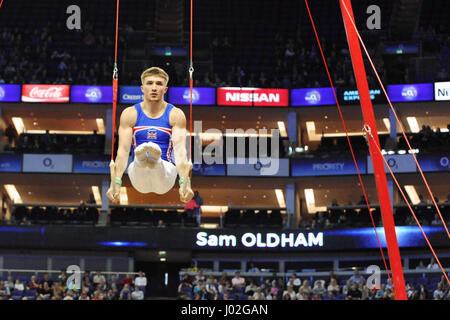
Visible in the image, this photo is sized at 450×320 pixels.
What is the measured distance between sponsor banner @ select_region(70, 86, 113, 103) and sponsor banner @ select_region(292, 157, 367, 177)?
31.9 feet

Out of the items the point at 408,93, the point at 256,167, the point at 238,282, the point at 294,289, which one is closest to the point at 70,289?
the point at 238,282

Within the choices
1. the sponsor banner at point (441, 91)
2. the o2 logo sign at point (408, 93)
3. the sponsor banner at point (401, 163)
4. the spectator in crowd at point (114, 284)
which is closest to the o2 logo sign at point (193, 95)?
the sponsor banner at point (401, 163)

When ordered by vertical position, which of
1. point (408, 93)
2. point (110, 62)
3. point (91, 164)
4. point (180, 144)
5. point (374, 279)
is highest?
point (110, 62)

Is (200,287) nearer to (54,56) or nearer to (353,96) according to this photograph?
(353,96)

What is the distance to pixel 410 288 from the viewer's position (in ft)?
89.0

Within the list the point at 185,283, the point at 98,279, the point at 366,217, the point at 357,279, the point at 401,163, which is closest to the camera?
the point at 357,279

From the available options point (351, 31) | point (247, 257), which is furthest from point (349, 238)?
point (351, 31)

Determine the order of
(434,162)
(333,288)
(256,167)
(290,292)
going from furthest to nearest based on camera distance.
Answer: (256,167) → (434,162) → (333,288) → (290,292)

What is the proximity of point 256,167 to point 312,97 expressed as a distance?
4.57m

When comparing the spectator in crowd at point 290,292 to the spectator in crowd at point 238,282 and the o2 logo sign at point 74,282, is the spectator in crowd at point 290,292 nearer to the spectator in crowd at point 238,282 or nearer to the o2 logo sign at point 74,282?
the spectator in crowd at point 238,282

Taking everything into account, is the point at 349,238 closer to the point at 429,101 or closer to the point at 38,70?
the point at 429,101

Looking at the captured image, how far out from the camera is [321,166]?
37375 millimetres

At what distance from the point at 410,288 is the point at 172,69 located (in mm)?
19063

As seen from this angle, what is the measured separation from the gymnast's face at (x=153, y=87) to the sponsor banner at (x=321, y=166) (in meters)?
25.1
